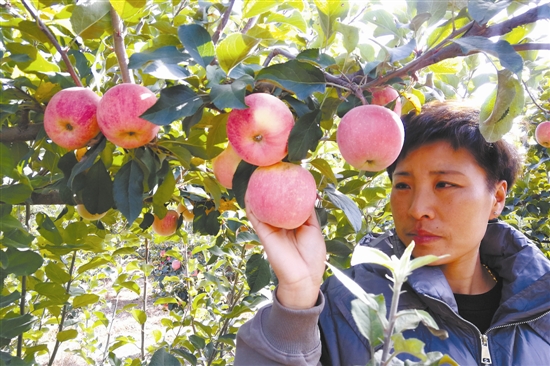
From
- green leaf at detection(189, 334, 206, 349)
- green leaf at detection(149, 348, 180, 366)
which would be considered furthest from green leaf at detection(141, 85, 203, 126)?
green leaf at detection(189, 334, 206, 349)

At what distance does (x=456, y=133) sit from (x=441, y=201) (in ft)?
0.79

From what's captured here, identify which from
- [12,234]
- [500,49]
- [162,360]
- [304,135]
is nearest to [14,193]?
[12,234]

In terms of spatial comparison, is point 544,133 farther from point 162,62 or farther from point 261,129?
point 162,62

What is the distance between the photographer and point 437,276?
53.4 inches

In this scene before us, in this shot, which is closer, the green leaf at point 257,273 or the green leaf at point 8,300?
the green leaf at point 8,300

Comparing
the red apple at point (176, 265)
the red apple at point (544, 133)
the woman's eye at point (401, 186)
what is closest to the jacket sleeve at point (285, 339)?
the woman's eye at point (401, 186)

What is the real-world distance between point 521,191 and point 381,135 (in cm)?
383

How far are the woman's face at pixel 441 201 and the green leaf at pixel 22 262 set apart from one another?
1108mm

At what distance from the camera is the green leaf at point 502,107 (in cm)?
90

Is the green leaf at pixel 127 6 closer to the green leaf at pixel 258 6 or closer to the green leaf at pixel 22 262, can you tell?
the green leaf at pixel 258 6

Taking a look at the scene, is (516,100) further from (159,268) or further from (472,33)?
(159,268)

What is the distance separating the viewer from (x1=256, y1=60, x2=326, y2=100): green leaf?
2.98ft

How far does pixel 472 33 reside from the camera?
919 millimetres

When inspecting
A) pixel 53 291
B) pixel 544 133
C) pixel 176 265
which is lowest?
pixel 176 265
